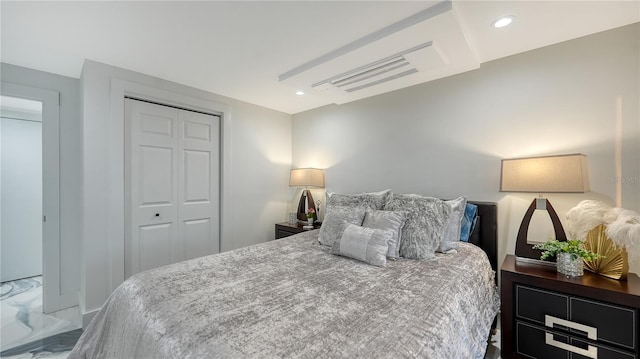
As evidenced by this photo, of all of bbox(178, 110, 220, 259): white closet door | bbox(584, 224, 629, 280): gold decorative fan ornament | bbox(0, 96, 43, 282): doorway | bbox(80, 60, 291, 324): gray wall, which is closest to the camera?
bbox(584, 224, 629, 280): gold decorative fan ornament

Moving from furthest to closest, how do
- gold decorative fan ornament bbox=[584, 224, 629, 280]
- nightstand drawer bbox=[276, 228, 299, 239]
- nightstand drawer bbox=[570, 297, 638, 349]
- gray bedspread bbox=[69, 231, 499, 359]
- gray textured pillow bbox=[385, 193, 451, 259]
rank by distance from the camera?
nightstand drawer bbox=[276, 228, 299, 239] < gray textured pillow bbox=[385, 193, 451, 259] < gold decorative fan ornament bbox=[584, 224, 629, 280] < nightstand drawer bbox=[570, 297, 638, 349] < gray bedspread bbox=[69, 231, 499, 359]

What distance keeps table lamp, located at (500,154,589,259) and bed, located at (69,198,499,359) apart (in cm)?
44

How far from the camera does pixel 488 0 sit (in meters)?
1.59

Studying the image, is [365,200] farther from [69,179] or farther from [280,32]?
[69,179]

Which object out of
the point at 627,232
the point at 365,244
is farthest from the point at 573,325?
the point at 365,244

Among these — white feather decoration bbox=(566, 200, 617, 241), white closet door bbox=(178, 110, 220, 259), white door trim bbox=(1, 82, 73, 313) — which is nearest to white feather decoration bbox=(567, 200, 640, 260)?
white feather decoration bbox=(566, 200, 617, 241)

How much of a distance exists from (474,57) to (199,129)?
9.77ft

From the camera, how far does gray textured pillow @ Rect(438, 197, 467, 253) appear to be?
2098mm

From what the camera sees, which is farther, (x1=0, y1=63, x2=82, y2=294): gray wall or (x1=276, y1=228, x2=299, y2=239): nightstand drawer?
(x1=276, y1=228, x2=299, y2=239): nightstand drawer

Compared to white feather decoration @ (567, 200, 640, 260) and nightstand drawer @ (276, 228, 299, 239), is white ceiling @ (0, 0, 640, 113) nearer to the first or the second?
white feather decoration @ (567, 200, 640, 260)

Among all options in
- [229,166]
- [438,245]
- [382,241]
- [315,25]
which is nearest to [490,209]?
[438,245]

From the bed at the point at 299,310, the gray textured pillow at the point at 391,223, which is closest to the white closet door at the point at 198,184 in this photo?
the bed at the point at 299,310

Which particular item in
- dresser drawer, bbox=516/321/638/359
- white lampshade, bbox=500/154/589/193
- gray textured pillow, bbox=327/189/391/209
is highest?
white lampshade, bbox=500/154/589/193

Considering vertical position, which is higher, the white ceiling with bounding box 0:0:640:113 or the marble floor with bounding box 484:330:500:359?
the white ceiling with bounding box 0:0:640:113
